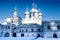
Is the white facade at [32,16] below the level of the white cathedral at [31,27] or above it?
above

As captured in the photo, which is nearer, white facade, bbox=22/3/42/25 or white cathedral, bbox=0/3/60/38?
white cathedral, bbox=0/3/60/38

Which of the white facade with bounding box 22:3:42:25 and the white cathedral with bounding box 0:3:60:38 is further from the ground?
the white facade with bounding box 22:3:42:25

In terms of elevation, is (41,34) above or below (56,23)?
below

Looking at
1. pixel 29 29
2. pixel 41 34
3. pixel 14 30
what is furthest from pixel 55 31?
pixel 14 30

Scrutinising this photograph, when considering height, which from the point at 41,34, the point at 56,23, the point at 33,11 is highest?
the point at 33,11

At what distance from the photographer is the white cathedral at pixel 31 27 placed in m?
13.5

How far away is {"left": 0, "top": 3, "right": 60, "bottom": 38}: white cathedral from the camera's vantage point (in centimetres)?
1346

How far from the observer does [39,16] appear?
18.3 metres

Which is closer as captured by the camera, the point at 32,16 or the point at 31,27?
the point at 31,27

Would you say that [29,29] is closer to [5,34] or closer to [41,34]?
[41,34]

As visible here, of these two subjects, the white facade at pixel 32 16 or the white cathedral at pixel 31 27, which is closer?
the white cathedral at pixel 31 27

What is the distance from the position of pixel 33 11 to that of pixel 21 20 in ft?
5.29

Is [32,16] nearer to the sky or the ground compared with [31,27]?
nearer to the sky

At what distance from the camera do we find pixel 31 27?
15078mm
